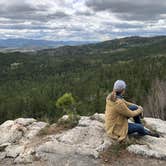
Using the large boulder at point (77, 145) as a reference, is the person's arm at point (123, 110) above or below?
above

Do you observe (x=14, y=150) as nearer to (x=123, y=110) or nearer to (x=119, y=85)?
(x=123, y=110)

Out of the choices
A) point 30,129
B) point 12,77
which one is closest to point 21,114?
point 30,129

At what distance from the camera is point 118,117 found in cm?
1045

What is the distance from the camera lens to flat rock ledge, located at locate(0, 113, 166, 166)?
984cm

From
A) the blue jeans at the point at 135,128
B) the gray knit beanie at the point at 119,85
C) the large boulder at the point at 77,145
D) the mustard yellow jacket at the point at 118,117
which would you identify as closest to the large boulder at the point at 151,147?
the blue jeans at the point at 135,128

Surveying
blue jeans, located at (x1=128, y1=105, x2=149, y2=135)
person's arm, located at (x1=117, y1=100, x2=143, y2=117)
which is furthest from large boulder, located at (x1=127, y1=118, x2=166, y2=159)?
person's arm, located at (x1=117, y1=100, x2=143, y2=117)

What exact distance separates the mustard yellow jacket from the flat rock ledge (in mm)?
362

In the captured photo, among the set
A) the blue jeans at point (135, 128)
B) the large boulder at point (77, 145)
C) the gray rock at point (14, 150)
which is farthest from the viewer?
the blue jeans at point (135, 128)

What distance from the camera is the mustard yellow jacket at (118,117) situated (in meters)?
10.2

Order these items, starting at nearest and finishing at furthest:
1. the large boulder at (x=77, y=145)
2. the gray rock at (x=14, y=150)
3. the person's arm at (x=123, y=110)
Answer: the large boulder at (x=77, y=145) → the person's arm at (x=123, y=110) → the gray rock at (x=14, y=150)

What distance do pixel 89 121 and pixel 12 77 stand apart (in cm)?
18633

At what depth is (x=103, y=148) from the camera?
10211 millimetres

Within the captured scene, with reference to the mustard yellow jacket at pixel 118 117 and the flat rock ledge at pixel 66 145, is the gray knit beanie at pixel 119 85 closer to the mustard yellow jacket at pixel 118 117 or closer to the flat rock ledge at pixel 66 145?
the mustard yellow jacket at pixel 118 117

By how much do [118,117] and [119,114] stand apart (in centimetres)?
12
